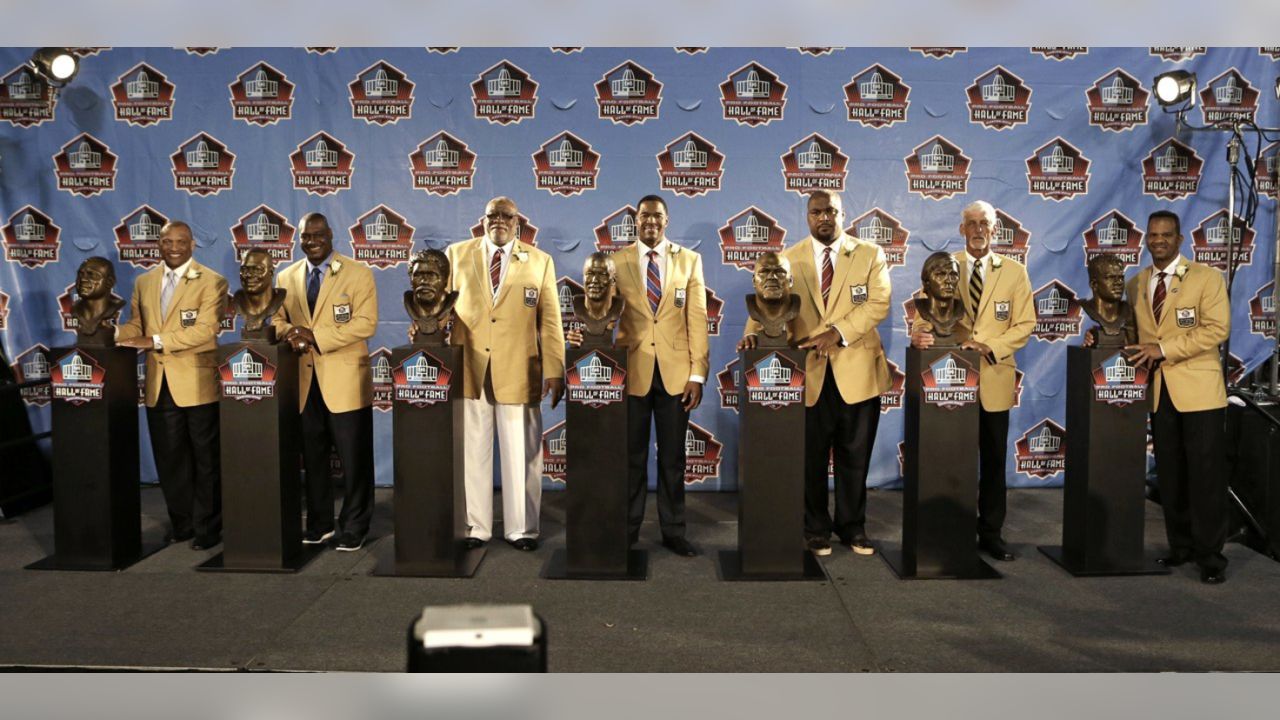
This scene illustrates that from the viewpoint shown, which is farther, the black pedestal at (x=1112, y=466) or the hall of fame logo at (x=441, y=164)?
the hall of fame logo at (x=441, y=164)

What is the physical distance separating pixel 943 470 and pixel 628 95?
10.8ft

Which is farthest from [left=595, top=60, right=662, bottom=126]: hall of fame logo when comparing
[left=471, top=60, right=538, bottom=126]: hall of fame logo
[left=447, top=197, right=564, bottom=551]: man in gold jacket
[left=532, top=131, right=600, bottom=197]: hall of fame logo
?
[left=447, top=197, right=564, bottom=551]: man in gold jacket

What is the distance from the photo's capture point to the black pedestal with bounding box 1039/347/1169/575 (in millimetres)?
4047

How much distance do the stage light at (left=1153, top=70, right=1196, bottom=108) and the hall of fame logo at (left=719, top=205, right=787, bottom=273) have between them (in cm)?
252

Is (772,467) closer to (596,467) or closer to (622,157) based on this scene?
(596,467)

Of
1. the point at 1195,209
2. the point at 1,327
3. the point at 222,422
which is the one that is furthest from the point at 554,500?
the point at 1195,209

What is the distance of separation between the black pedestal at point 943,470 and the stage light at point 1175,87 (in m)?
2.71

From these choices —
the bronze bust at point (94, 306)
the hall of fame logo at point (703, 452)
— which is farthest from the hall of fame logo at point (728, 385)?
the bronze bust at point (94, 306)

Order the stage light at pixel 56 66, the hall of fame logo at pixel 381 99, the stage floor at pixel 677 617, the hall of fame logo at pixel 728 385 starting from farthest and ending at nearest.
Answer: the hall of fame logo at pixel 728 385, the hall of fame logo at pixel 381 99, the stage light at pixel 56 66, the stage floor at pixel 677 617

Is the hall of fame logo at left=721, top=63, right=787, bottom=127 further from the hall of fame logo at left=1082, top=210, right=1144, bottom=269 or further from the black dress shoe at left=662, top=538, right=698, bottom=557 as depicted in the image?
the black dress shoe at left=662, top=538, right=698, bottom=557

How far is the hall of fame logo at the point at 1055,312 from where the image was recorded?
580 centimetres

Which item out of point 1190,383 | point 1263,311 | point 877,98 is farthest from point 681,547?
point 1263,311

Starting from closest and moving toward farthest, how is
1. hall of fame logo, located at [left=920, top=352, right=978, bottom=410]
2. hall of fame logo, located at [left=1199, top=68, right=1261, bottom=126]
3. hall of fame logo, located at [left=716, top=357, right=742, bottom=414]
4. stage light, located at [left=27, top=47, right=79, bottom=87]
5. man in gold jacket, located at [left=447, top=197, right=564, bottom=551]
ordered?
hall of fame logo, located at [left=920, top=352, right=978, bottom=410], man in gold jacket, located at [left=447, top=197, right=564, bottom=551], stage light, located at [left=27, top=47, right=79, bottom=87], hall of fame logo, located at [left=1199, top=68, right=1261, bottom=126], hall of fame logo, located at [left=716, top=357, right=742, bottom=414]

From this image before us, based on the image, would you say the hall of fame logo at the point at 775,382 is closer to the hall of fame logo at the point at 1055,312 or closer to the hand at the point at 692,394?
the hand at the point at 692,394
